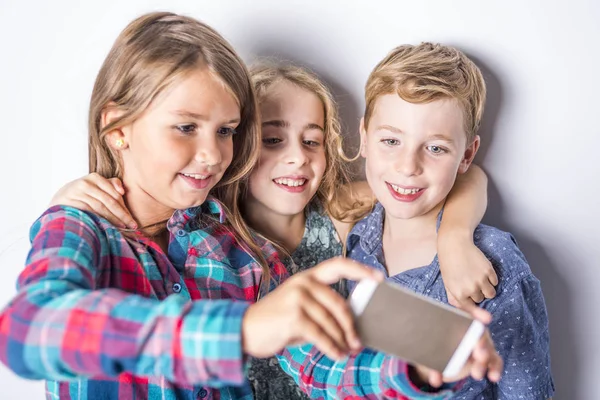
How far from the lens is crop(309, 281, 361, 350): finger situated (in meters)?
0.76

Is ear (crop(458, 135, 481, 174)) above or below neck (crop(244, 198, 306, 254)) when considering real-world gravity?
above

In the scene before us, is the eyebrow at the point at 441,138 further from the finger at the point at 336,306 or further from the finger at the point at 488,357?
the finger at the point at 336,306

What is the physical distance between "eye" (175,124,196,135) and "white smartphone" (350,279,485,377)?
512 millimetres

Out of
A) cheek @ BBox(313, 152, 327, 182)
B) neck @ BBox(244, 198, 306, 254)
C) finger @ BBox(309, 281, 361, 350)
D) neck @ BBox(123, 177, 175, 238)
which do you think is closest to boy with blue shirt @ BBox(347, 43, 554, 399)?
cheek @ BBox(313, 152, 327, 182)

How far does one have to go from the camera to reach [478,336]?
0.87 meters

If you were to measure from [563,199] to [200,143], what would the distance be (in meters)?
0.89

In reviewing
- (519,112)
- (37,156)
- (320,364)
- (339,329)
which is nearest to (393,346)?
(339,329)

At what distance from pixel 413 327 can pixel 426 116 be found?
0.61m

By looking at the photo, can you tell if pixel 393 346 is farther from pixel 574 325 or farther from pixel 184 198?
pixel 574 325

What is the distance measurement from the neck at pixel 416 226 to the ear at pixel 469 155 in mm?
93

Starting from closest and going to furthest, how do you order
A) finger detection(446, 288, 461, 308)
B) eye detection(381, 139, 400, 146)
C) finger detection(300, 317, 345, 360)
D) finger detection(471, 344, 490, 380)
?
finger detection(300, 317, 345, 360) → finger detection(471, 344, 490, 380) → finger detection(446, 288, 461, 308) → eye detection(381, 139, 400, 146)

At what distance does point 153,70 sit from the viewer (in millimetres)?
1150

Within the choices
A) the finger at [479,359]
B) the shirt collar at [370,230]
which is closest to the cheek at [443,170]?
the shirt collar at [370,230]

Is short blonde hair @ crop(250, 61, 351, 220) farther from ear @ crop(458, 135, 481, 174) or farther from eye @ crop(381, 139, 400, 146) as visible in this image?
ear @ crop(458, 135, 481, 174)
